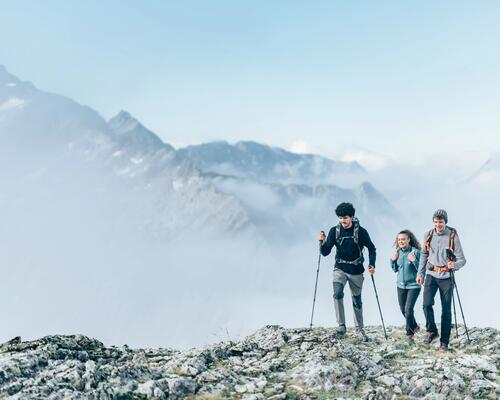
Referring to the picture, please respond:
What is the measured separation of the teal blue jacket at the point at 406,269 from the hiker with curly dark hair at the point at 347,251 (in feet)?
6.36

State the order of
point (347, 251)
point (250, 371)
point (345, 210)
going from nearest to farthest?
point (250, 371) < point (345, 210) < point (347, 251)

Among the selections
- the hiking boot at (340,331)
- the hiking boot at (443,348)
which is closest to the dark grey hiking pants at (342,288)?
the hiking boot at (340,331)

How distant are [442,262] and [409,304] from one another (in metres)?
2.63

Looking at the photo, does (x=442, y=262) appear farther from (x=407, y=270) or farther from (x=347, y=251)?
(x=347, y=251)

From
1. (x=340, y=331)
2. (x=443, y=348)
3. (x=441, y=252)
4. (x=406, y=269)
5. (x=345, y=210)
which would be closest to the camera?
(x=443, y=348)

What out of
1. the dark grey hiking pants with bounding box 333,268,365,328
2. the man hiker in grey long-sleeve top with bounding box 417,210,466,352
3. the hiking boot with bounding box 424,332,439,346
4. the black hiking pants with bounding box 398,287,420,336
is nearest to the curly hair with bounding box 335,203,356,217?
the dark grey hiking pants with bounding box 333,268,365,328

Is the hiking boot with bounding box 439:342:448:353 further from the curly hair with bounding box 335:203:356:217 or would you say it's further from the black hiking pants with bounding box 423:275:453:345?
the curly hair with bounding box 335:203:356:217

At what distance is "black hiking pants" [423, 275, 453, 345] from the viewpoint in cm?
1599

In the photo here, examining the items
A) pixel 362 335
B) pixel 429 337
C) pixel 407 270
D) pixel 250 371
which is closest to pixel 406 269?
pixel 407 270

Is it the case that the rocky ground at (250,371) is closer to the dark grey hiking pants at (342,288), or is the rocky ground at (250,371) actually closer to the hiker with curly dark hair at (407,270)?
the dark grey hiking pants at (342,288)

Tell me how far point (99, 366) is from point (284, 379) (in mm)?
4401

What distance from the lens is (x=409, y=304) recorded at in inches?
714

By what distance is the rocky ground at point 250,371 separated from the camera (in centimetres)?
1174

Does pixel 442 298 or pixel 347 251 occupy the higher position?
pixel 347 251
